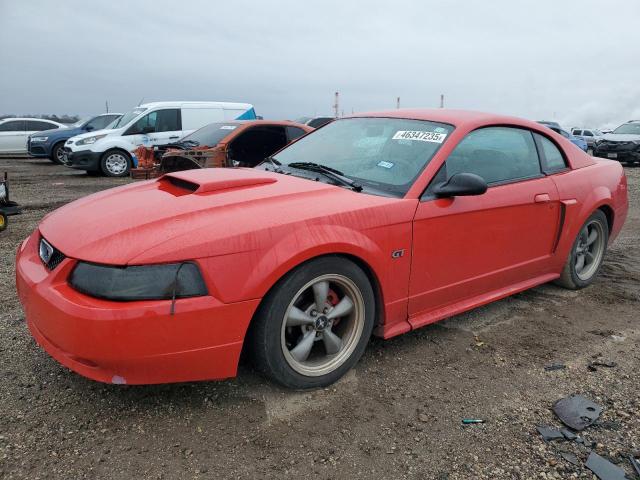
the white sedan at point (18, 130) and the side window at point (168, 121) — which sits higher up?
the side window at point (168, 121)

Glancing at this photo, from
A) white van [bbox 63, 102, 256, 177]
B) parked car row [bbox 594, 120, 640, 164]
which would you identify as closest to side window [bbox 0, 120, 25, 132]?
white van [bbox 63, 102, 256, 177]

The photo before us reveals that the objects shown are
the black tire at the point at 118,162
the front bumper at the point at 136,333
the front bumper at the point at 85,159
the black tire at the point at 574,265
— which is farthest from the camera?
the black tire at the point at 118,162

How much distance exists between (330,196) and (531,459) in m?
1.56

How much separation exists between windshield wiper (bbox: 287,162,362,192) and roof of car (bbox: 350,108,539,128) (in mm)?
722

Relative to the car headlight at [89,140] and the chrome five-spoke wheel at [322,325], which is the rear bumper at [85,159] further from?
the chrome five-spoke wheel at [322,325]

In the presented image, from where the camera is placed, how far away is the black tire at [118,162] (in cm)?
1177

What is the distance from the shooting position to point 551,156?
12.5 feet

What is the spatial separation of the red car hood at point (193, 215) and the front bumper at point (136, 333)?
7.6 inches

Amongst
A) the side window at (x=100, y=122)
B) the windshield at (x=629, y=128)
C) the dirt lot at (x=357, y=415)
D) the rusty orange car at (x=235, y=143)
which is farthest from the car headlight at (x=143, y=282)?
the windshield at (x=629, y=128)

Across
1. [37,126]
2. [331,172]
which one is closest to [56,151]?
[37,126]

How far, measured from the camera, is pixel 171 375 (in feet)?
7.11

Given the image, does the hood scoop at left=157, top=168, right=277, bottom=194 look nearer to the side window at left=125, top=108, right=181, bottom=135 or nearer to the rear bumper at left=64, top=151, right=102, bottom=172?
the side window at left=125, top=108, right=181, bottom=135

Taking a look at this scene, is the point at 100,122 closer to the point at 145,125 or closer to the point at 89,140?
the point at 89,140

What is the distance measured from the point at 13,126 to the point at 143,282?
18.1 m
